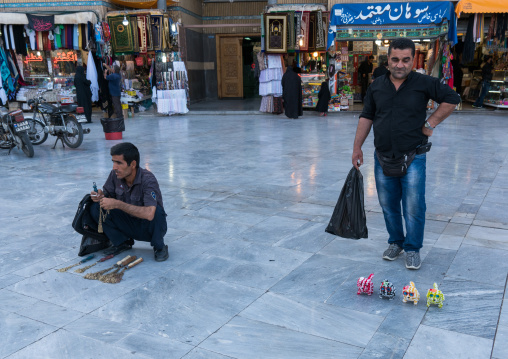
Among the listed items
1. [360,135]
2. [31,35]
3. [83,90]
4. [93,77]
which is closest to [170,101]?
[93,77]

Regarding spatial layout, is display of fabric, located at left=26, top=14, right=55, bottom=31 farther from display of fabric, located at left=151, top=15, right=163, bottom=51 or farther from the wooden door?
the wooden door

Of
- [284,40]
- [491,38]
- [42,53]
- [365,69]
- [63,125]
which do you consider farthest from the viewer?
[365,69]

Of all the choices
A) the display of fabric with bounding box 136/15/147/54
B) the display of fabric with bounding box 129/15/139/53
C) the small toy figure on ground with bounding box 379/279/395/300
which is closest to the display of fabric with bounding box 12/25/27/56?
the display of fabric with bounding box 129/15/139/53

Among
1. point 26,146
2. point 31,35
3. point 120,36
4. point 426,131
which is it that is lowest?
point 26,146

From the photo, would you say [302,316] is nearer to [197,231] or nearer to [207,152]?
[197,231]

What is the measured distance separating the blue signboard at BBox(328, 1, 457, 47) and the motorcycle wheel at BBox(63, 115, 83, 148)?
8.11m

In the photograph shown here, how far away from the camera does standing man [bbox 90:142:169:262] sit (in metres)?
3.75

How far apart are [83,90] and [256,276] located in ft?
39.0

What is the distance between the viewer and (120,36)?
1517 centimetres

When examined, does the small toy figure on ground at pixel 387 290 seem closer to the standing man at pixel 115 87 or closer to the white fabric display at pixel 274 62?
the standing man at pixel 115 87

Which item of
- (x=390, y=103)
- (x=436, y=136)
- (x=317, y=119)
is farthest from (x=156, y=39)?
(x=390, y=103)

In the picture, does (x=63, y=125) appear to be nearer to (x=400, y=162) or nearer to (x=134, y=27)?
(x=134, y=27)

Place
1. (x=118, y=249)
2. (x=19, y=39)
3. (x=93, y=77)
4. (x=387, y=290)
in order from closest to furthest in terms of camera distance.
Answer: (x=387, y=290)
(x=118, y=249)
(x=93, y=77)
(x=19, y=39)

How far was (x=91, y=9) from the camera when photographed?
15.2 m
